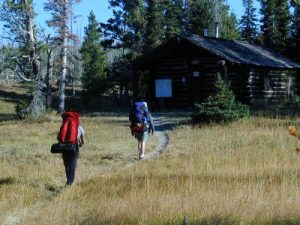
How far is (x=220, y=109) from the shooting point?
22.2 metres

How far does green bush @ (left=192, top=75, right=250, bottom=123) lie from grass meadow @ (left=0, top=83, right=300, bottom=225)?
6.63 ft

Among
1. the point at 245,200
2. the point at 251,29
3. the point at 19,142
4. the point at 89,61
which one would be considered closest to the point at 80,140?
the point at 245,200

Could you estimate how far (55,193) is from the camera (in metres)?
11.0

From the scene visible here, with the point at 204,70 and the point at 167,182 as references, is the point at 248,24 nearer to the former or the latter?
the point at 204,70

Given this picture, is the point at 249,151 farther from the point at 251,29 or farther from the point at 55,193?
the point at 251,29

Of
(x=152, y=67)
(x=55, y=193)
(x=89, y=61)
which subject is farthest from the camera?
(x=89, y=61)

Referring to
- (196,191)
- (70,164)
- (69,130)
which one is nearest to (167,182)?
(196,191)

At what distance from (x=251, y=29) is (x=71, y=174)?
5435 centimetres

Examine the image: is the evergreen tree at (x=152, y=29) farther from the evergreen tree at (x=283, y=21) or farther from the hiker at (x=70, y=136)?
the hiker at (x=70, y=136)

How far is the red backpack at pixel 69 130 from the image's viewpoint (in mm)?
11461

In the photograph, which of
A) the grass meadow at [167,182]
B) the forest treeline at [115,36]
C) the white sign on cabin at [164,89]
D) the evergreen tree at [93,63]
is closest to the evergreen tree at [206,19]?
the forest treeline at [115,36]

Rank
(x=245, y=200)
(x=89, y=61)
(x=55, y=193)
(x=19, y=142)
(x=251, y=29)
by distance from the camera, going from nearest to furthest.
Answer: (x=245, y=200) < (x=55, y=193) < (x=19, y=142) < (x=89, y=61) < (x=251, y=29)

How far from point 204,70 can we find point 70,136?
76.1 feet

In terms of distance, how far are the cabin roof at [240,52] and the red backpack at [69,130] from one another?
19790 mm
